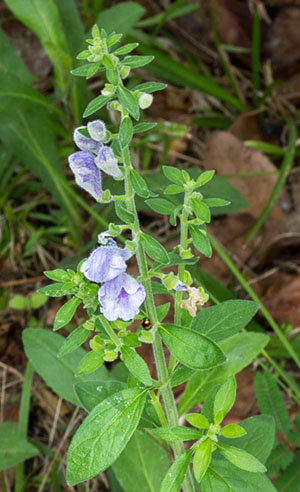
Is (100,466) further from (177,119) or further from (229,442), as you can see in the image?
(177,119)

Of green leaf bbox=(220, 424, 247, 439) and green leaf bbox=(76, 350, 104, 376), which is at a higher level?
green leaf bbox=(76, 350, 104, 376)

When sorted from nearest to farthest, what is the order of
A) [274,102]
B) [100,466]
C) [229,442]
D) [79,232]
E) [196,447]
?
[100,466] < [196,447] < [229,442] < [79,232] < [274,102]

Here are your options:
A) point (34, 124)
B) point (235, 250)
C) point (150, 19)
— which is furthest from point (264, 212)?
point (150, 19)

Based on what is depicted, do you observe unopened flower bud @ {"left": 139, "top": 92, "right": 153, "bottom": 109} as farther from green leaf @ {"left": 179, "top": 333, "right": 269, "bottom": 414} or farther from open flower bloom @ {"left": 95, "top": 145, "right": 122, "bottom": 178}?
green leaf @ {"left": 179, "top": 333, "right": 269, "bottom": 414}

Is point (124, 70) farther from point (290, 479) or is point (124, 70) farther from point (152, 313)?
point (290, 479)

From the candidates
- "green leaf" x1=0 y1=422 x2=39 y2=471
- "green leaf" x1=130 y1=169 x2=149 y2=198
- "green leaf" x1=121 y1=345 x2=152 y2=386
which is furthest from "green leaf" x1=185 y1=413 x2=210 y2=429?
"green leaf" x1=0 y1=422 x2=39 y2=471

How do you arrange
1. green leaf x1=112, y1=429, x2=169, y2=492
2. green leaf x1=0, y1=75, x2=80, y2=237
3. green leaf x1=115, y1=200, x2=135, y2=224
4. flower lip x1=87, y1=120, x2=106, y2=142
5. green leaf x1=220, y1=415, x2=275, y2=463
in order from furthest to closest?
1. green leaf x1=0, y1=75, x2=80, y2=237
2. green leaf x1=112, y1=429, x2=169, y2=492
3. green leaf x1=220, y1=415, x2=275, y2=463
4. green leaf x1=115, y1=200, x2=135, y2=224
5. flower lip x1=87, y1=120, x2=106, y2=142
